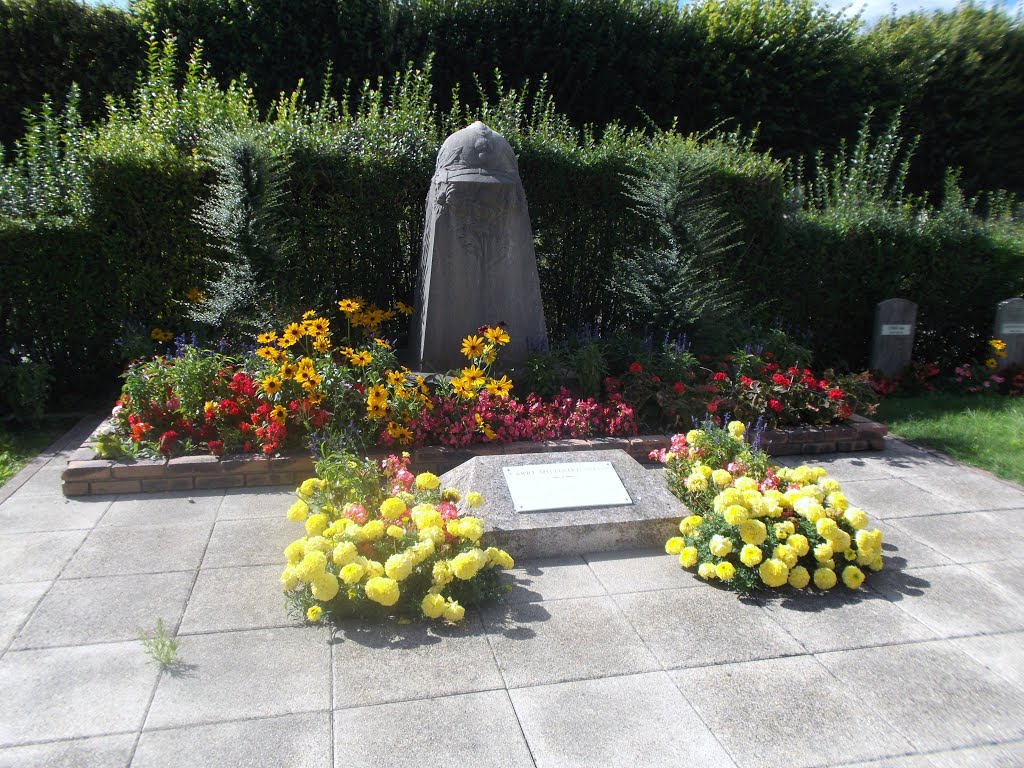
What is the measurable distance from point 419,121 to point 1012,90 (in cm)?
1305

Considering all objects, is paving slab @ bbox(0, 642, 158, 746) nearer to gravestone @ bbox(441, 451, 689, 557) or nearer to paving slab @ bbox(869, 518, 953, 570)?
gravestone @ bbox(441, 451, 689, 557)

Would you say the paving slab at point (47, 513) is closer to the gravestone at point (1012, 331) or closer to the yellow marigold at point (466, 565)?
the yellow marigold at point (466, 565)

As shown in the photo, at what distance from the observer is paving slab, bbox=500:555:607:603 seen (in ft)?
10.6

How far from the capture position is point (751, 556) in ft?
10.4

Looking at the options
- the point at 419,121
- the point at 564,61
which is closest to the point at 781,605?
the point at 419,121

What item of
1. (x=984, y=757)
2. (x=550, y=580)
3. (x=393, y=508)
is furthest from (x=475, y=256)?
(x=984, y=757)

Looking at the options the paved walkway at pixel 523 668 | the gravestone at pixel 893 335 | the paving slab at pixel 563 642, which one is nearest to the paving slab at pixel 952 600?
the paved walkway at pixel 523 668

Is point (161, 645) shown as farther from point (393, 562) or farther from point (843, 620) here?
point (843, 620)

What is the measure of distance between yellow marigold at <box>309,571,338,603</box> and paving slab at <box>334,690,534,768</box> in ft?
1.81

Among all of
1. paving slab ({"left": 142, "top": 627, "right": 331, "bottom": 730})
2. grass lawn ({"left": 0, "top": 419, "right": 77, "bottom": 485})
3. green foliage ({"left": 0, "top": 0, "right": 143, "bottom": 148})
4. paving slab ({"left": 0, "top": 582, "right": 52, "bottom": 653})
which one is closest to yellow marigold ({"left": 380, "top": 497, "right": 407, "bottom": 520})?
paving slab ({"left": 142, "top": 627, "right": 331, "bottom": 730})

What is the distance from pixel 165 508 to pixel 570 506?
231 centimetres

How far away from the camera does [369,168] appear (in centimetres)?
635

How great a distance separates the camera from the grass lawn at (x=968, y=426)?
205 inches

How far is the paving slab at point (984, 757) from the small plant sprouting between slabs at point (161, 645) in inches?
103
